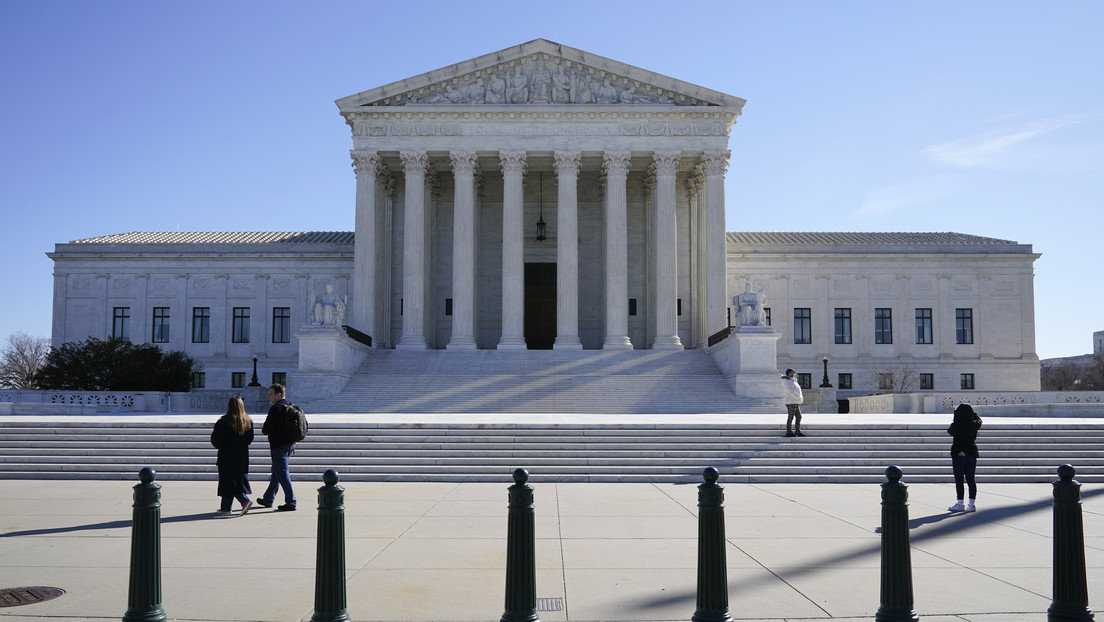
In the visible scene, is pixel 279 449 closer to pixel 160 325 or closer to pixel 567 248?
pixel 567 248

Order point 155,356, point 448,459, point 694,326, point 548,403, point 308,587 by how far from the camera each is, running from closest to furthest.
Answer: point 308,587, point 448,459, point 548,403, point 155,356, point 694,326

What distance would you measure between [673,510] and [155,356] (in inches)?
1488

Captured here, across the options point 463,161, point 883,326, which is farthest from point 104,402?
point 883,326

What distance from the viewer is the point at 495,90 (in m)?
50.5

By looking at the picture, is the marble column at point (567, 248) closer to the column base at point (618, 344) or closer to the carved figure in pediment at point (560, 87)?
the column base at point (618, 344)

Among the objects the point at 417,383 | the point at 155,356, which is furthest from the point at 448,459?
the point at 155,356

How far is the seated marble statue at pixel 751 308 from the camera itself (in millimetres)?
40469

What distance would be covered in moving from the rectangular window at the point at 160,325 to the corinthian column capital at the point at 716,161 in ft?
122

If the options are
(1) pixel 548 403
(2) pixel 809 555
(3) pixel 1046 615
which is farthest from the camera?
(1) pixel 548 403

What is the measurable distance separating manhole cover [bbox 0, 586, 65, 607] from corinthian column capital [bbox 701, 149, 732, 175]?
1752 inches

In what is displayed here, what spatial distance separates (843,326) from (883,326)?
269 centimetres

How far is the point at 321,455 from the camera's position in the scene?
2091 centimetres

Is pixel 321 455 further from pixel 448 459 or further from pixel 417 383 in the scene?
pixel 417 383

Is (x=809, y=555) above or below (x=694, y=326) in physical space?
below
